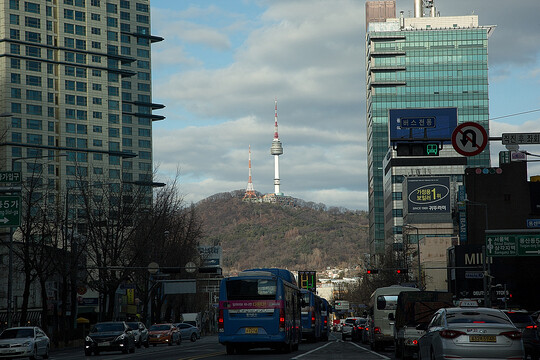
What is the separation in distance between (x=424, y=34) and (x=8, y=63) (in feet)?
298

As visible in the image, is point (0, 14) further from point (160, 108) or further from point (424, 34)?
point (424, 34)

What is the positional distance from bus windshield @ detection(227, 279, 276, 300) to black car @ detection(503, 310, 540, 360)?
9300mm

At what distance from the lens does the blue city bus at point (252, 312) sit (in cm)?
3409

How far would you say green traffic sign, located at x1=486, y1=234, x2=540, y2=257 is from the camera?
186 ft

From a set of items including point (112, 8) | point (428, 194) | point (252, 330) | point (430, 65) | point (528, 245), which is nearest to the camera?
point (252, 330)

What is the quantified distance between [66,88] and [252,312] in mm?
129706

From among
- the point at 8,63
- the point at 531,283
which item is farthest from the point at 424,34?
the point at 531,283

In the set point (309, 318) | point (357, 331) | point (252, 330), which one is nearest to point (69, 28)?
point (357, 331)

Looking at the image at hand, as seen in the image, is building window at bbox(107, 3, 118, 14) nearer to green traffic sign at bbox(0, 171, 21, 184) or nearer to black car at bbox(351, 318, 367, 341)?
black car at bbox(351, 318, 367, 341)

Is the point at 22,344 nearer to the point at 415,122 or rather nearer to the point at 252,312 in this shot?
the point at 252,312

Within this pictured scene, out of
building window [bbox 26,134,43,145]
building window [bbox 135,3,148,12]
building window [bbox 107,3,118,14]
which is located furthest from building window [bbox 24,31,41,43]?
building window [bbox 135,3,148,12]

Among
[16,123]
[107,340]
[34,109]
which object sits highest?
[34,109]

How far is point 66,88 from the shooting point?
157250mm

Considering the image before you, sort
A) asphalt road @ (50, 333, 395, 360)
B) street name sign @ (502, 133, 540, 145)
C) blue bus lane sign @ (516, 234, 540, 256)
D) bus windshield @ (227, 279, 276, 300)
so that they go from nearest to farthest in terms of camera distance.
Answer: street name sign @ (502, 133, 540, 145)
asphalt road @ (50, 333, 395, 360)
bus windshield @ (227, 279, 276, 300)
blue bus lane sign @ (516, 234, 540, 256)
